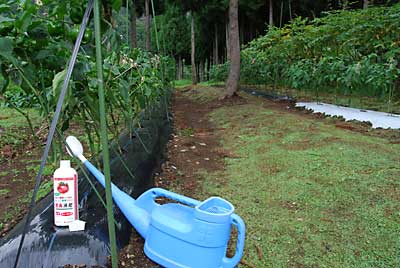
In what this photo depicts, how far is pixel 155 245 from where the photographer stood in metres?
0.99

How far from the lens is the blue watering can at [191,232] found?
87 cm

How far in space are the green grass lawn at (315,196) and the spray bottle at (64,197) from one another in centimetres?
66

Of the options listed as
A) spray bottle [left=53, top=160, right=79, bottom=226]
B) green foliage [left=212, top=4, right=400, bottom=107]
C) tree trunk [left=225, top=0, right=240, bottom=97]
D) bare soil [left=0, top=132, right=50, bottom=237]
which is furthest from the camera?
tree trunk [left=225, top=0, right=240, bottom=97]

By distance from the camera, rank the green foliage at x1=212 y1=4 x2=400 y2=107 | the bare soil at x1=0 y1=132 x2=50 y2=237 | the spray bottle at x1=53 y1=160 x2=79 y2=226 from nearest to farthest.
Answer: the spray bottle at x1=53 y1=160 x2=79 y2=226, the bare soil at x1=0 y1=132 x2=50 y2=237, the green foliage at x1=212 y1=4 x2=400 y2=107

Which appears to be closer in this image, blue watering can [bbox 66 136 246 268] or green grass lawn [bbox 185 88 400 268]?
blue watering can [bbox 66 136 246 268]

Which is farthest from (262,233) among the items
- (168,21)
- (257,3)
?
(168,21)

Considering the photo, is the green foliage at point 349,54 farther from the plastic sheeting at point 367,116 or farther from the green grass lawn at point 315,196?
the green grass lawn at point 315,196

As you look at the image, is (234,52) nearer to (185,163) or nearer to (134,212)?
(185,163)

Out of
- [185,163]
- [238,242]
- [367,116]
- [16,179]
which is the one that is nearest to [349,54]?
[367,116]

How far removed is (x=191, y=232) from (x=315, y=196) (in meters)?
1.09

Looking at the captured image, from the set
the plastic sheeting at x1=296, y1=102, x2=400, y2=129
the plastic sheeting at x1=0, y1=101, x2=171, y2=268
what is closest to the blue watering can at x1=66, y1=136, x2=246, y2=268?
the plastic sheeting at x1=0, y1=101, x2=171, y2=268

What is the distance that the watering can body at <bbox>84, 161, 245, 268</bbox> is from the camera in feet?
2.84

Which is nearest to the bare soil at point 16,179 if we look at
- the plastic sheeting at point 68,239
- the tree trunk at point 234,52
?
the plastic sheeting at point 68,239

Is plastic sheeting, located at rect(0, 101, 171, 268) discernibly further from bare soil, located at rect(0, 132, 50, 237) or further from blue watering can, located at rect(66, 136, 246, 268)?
bare soil, located at rect(0, 132, 50, 237)
